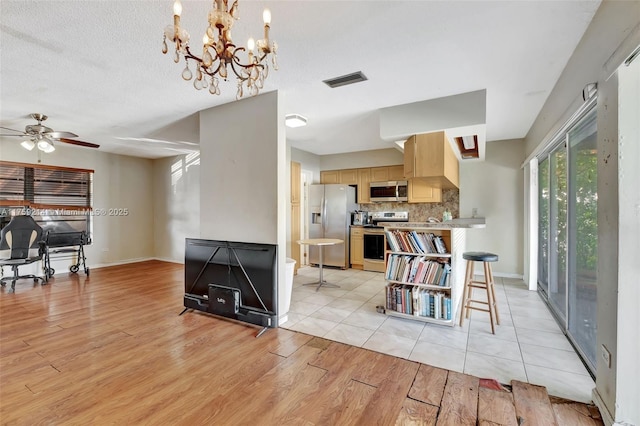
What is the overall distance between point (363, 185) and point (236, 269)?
153 inches

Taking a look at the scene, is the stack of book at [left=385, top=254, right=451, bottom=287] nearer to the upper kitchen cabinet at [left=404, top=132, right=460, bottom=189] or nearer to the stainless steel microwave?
the upper kitchen cabinet at [left=404, top=132, right=460, bottom=189]

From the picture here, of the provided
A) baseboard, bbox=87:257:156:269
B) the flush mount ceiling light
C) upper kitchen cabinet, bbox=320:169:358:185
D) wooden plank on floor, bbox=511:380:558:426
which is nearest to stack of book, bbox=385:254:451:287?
wooden plank on floor, bbox=511:380:558:426

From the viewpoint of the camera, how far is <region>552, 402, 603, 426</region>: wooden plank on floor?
168 centimetres

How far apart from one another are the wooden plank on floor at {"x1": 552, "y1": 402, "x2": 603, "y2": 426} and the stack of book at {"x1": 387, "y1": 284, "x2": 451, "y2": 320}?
1.24 meters

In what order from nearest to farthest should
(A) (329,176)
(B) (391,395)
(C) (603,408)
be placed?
(C) (603,408) → (B) (391,395) → (A) (329,176)

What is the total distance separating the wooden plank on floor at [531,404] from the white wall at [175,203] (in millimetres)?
6097

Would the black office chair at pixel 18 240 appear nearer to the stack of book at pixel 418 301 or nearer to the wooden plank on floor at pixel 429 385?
the stack of book at pixel 418 301

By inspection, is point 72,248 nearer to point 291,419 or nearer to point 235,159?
point 235,159

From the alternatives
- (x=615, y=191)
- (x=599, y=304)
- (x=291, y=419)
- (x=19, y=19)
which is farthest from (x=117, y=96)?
(x=599, y=304)

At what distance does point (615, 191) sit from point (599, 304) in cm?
73

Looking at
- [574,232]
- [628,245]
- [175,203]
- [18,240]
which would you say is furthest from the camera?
[175,203]

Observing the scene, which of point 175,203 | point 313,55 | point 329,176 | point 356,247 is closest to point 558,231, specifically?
point 313,55

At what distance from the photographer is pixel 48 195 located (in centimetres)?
564

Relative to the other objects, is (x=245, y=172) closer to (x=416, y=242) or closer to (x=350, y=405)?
(x=416, y=242)
